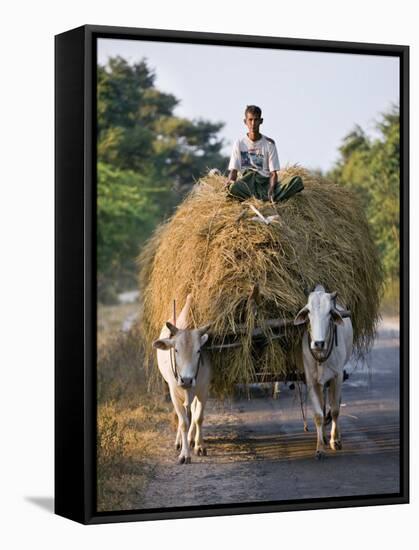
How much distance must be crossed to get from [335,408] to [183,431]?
1.42 meters

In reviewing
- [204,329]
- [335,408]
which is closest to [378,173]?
[335,408]

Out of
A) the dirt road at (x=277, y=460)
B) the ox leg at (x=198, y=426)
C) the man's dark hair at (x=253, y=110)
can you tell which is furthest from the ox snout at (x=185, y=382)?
the man's dark hair at (x=253, y=110)

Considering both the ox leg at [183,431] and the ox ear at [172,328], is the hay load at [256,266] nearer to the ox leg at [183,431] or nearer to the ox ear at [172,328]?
the ox ear at [172,328]

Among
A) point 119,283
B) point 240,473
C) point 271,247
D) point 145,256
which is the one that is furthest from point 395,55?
point 119,283

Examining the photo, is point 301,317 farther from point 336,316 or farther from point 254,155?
point 254,155

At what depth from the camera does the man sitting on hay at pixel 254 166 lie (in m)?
10.4

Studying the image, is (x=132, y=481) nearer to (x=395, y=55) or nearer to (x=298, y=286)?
(x=298, y=286)

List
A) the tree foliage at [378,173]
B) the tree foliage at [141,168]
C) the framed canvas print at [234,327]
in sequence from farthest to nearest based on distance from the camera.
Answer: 1. the tree foliage at [141,168]
2. the tree foliage at [378,173]
3. the framed canvas print at [234,327]

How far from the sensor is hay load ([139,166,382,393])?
10.0 metres

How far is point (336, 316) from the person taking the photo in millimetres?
10227

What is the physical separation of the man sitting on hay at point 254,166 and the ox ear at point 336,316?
1011 mm

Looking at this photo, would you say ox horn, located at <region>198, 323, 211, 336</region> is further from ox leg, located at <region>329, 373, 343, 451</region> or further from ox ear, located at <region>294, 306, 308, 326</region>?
ox leg, located at <region>329, 373, 343, 451</region>

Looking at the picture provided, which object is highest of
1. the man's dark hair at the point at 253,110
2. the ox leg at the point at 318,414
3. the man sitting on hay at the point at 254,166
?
the man's dark hair at the point at 253,110

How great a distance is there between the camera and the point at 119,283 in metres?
23.1
